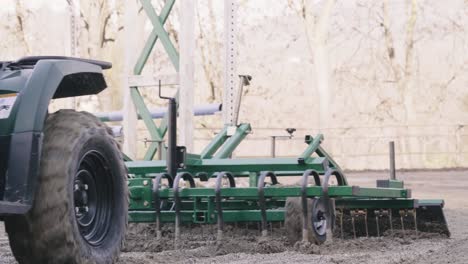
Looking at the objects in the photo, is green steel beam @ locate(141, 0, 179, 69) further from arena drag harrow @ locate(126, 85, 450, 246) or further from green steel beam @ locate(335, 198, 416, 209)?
green steel beam @ locate(335, 198, 416, 209)

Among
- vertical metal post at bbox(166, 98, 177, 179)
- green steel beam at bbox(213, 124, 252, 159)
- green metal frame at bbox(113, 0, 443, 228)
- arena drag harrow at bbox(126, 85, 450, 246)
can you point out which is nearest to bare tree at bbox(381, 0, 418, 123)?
green steel beam at bbox(213, 124, 252, 159)

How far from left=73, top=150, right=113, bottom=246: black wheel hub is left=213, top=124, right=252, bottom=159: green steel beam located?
3.74 meters

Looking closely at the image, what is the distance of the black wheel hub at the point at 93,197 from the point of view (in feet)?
16.3

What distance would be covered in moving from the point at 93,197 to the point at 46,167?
1.91ft

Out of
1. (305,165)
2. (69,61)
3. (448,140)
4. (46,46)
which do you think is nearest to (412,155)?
(448,140)

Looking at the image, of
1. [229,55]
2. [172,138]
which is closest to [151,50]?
[229,55]

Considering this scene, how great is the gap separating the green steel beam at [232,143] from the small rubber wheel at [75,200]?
3.72 metres

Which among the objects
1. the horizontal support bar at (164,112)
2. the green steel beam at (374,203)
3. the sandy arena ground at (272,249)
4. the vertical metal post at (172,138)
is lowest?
the sandy arena ground at (272,249)

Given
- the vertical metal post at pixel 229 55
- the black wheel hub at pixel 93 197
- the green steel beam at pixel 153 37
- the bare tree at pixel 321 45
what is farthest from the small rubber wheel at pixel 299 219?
the bare tree at pixel 321 45

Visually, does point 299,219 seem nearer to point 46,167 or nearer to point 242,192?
point 242,192

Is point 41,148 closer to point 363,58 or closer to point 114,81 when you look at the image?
point 114,81

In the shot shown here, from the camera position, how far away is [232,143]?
9.23 metres

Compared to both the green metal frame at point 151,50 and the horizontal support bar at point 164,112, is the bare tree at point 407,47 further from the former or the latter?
the green metal frame at point 151,50

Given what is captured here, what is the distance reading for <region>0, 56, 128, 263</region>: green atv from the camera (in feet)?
14.7
